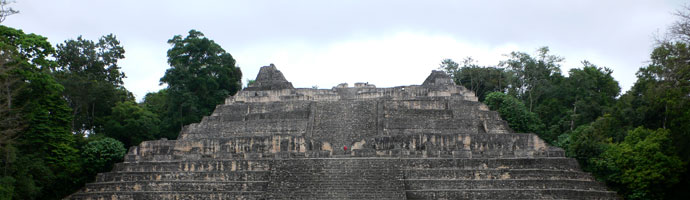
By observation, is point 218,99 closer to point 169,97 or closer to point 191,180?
point 169,97

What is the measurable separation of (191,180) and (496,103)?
56.3ft

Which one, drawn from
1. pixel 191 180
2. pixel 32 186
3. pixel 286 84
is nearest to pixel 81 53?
pixel 286 84

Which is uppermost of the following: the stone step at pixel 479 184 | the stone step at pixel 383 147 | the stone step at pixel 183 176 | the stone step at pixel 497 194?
the stone step at pixel 383 147

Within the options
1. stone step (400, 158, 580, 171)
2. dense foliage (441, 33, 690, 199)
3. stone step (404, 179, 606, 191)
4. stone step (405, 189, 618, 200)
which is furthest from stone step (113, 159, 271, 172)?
dense foliage (441, 33, 690, 199)

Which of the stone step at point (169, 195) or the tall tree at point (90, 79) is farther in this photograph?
the tall tree at point (90, 79)

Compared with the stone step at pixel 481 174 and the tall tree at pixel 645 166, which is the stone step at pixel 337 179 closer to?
the stone step at pixel 481 174

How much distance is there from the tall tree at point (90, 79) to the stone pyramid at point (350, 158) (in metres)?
7.03

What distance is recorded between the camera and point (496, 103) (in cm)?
3284

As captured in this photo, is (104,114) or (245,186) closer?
(245,186)

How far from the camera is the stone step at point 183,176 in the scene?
2230 cm

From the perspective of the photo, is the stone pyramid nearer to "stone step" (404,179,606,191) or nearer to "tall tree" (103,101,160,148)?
"stone step" (404,179,606,191)

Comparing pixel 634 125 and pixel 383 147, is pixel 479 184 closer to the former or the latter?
pixel 383 147

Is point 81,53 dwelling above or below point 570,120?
above

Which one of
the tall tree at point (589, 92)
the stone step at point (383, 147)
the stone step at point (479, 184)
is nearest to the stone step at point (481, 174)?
the stone step at point (479, 184)
